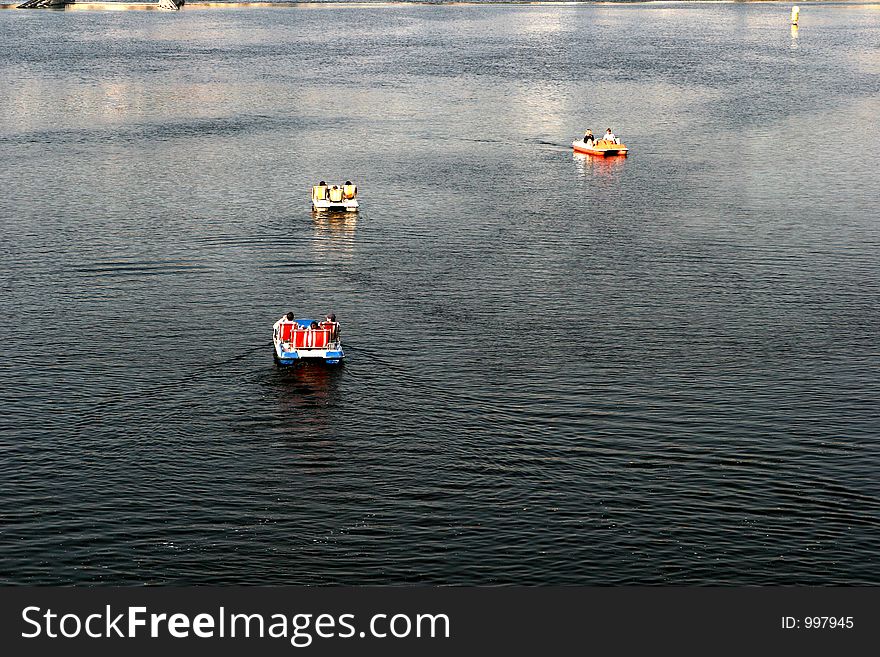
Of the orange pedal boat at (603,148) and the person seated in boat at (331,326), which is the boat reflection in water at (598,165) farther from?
the person seated in boat at (331,326)

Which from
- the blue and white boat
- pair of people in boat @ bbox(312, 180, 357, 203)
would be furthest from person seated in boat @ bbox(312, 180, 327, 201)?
the blue and white boat

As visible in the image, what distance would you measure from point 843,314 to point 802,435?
70.6ft

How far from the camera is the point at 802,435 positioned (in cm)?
6247

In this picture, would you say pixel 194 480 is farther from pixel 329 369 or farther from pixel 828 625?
pixel 828 625

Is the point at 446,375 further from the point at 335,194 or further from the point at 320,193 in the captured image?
the point at 320,193

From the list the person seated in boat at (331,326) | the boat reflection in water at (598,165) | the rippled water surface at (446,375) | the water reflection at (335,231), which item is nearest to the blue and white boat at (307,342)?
the person seated in boat at (331,326)

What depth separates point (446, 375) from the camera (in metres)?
69.9

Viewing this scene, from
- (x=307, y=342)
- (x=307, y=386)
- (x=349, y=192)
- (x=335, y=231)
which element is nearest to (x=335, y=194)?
(x=349, y=192)

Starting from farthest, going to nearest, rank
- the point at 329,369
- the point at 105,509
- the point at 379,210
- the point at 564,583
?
the point at 379,210 → the point at 329,369 → the point at 105,509 → the point at 564,583

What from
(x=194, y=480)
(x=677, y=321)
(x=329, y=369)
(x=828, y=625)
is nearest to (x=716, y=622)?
(x=828, y=625)

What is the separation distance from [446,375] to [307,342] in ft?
24.5

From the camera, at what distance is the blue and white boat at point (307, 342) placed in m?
69.6

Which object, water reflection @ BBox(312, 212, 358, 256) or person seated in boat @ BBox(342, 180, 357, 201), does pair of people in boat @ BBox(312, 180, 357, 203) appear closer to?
person seated in boat @ BBox(342, 180, 357, 201)

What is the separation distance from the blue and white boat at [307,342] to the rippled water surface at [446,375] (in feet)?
4.39
